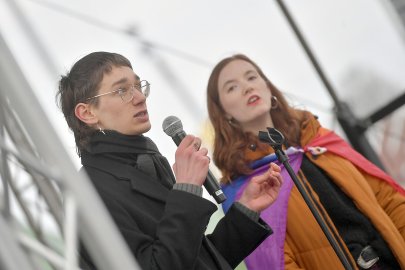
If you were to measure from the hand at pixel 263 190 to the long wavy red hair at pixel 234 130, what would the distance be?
0.54 meters

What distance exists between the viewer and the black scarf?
178cm

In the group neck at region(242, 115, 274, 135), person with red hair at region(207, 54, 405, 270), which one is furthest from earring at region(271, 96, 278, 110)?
neck at region(242, 115, 274, 135)

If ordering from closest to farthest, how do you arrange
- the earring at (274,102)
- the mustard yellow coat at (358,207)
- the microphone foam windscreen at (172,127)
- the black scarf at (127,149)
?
the black scarf at (127,149)
the microphone foam windscreen at (172,127)
the mustard yellow coat at (358,207)
the earring at (274,102)

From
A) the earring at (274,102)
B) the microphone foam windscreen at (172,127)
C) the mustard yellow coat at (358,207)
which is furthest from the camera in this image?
the earring at (274,102)

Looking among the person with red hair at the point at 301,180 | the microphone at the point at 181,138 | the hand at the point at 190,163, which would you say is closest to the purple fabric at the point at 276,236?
the person with red hair at the point at 301,180

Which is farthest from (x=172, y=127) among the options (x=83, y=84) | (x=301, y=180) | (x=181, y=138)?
(x=301, y=180)

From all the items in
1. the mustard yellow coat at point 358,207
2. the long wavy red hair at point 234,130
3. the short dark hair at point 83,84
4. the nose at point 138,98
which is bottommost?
the mustard yellow coat at point 358,207

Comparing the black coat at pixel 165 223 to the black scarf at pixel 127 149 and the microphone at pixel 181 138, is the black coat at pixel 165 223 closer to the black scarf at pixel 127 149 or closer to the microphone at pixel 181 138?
the black scarf at pixel 127 149

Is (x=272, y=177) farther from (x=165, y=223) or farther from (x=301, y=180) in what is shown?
(x=165, y=223)

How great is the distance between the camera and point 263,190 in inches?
79.5

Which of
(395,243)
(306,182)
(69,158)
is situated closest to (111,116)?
(69,158)

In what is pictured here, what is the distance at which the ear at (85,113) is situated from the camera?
1858 millimetres

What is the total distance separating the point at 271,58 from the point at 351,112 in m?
0.64

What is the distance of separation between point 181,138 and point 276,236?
2.40 ft
